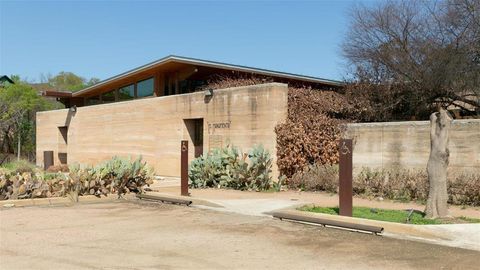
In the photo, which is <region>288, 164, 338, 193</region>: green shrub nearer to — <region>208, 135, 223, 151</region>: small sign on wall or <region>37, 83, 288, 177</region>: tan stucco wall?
<region>37, 83, 288, 177</region>: tan stucco wall

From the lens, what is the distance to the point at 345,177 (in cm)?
1053

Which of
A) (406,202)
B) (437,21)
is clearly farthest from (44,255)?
(437,21)

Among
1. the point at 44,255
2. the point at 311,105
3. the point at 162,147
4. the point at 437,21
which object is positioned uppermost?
the point at 437,21

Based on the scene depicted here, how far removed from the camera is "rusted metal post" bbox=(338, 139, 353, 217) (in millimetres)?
10328

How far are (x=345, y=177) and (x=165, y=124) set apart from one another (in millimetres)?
14005

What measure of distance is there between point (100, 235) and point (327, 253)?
407cm

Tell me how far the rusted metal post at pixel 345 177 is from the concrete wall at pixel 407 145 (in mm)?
4014

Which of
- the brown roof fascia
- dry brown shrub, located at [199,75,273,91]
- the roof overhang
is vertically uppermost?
the roof overhang

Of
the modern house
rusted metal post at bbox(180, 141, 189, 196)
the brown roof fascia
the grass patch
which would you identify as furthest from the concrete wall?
the brown roof fascia

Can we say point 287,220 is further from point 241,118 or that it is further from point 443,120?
point 241,118

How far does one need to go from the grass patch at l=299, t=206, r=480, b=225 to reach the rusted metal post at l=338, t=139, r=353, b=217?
338 mm

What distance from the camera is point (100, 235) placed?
9211 millimetres

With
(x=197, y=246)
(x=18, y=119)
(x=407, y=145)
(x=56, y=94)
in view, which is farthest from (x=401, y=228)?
(x=18, y=119)

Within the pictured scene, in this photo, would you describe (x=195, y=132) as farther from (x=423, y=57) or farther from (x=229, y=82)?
(x=423, y=57)
